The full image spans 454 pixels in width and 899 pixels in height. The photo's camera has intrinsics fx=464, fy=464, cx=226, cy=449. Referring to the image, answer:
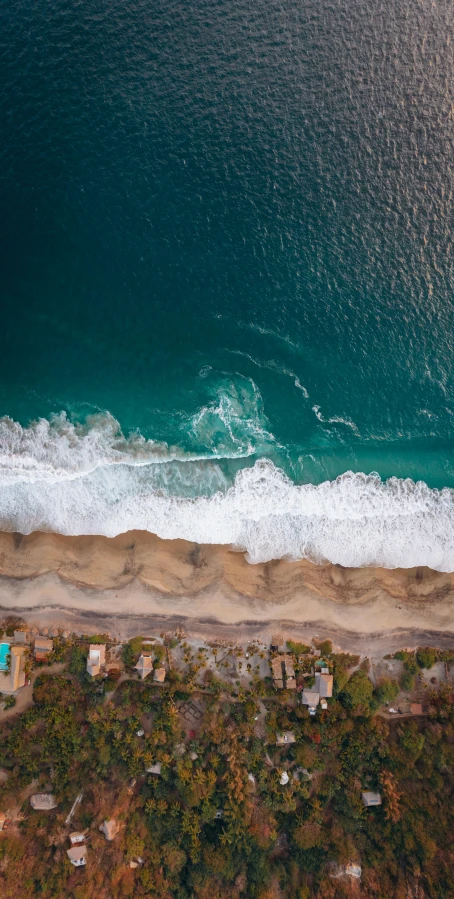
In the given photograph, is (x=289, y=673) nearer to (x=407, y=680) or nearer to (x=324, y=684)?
(x=324, y=684)

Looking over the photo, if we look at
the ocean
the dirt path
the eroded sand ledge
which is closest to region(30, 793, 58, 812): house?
the dirt path

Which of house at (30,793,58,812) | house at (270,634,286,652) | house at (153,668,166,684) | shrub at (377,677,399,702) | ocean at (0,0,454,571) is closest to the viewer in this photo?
house at (30,793,58,812)

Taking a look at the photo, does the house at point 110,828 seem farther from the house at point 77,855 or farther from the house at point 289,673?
the house at point 289,673

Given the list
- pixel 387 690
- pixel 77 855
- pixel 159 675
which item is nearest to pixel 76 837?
pixel 77 855

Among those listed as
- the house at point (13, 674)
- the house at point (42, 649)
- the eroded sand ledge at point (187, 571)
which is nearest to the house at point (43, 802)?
the house at point (13, 674)

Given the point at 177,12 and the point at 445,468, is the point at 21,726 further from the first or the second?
the point at 177,12

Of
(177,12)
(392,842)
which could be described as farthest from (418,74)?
(392,842)

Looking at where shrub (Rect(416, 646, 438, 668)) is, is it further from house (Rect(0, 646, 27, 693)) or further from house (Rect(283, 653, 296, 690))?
house (Rect(0, 646, 27, 693))
